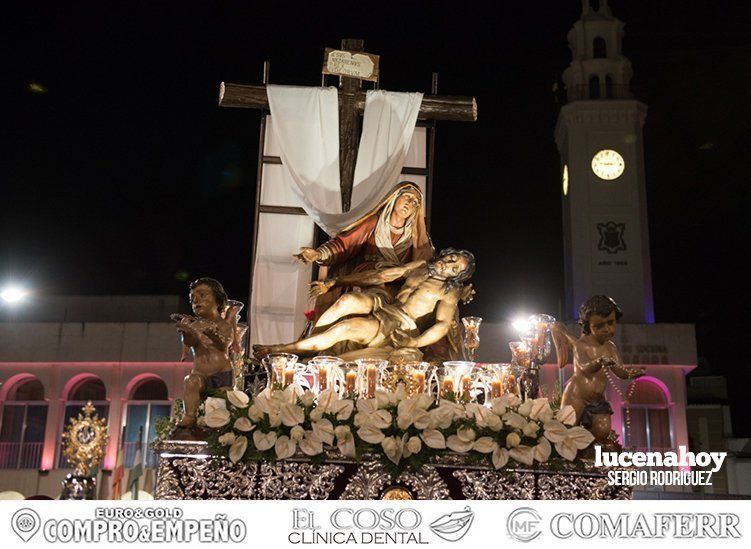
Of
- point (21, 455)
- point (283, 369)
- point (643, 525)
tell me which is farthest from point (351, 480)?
point (21, 455)

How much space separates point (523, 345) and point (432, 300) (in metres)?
1.25

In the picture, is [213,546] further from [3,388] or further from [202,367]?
[3,388]

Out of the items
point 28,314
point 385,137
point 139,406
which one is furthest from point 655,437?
point 28,314

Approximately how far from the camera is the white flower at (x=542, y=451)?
4066 millimetres

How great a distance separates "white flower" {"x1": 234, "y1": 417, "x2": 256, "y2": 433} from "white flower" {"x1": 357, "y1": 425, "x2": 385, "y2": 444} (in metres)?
0.54

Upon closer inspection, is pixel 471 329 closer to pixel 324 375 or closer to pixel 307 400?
pixel 324 375

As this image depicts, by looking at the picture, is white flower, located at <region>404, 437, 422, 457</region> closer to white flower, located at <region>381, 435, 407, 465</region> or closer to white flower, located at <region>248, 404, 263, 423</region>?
white flower, located at <region>381, 435, 407, 465</region>

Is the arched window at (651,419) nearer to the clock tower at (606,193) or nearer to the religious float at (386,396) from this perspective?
the clock tower at (606,193)

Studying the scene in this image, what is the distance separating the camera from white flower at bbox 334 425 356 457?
3.96 meters

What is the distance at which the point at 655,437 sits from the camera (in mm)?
21469

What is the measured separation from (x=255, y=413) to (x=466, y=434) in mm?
1061

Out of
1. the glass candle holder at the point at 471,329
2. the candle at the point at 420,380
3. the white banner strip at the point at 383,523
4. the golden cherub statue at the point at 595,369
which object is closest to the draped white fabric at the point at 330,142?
the glass candle holder at the point at 471,329

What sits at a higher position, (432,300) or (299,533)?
(432,300)

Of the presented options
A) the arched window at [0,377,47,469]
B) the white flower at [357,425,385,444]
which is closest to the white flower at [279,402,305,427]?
the white flower at [357,425,385,444]
